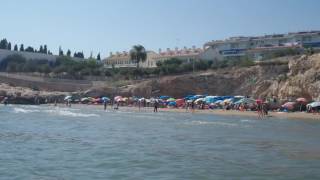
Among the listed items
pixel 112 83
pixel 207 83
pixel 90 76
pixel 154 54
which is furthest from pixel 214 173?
pixel 154 54

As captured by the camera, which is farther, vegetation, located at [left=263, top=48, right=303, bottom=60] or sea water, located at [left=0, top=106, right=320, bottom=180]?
vegetation, located at [left=263, top=48, right=303, bottom=60]

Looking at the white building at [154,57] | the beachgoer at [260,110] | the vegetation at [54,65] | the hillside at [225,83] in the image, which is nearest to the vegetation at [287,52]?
the hillside at [225,83]

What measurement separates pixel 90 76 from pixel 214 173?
92045 millimetres

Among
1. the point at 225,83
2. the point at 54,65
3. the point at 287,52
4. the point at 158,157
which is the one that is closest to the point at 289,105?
the point at 225,83

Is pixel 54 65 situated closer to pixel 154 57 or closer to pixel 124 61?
pixel 124 61

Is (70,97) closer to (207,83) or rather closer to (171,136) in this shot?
(207,83)

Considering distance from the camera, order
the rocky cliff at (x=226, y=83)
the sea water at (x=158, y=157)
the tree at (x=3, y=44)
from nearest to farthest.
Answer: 1. the sea water at (x=158, y=157)
2. the rocky cliff at (x=226, y=83)
3. the tree at (x=3, y=44)

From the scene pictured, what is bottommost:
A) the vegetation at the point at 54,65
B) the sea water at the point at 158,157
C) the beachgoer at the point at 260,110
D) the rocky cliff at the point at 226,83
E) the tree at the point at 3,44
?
the sea water at the point at 158,157

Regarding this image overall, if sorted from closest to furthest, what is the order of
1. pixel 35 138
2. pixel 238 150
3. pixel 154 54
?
pixel 238 150, pixel 35 138, pixel 154 54

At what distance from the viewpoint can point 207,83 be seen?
8094 centimetres

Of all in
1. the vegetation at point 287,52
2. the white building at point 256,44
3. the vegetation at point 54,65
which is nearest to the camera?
the vegetation at point 287,52

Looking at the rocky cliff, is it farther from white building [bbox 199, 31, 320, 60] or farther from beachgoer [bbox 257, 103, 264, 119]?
white building [bbox 199, 31, 320, 60]

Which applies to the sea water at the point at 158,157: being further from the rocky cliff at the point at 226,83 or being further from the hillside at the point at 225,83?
→ the rocky cliff at the point at 226,83

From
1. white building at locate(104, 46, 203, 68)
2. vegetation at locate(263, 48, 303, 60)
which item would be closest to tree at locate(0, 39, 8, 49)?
white building at locate(104, 46, 203, 68)
